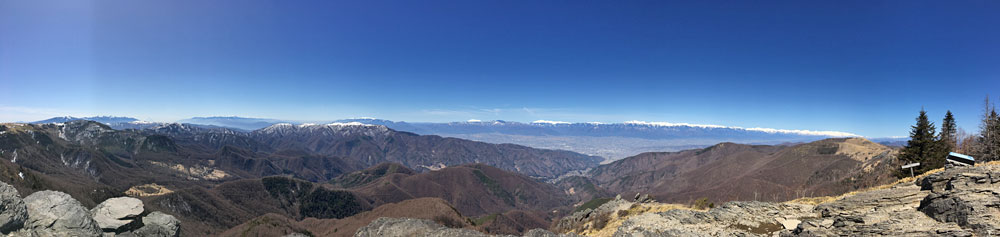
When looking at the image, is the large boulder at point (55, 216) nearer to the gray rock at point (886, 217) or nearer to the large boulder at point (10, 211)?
the large boulder at point (10, 211)

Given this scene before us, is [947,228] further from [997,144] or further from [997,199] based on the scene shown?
[997,144]

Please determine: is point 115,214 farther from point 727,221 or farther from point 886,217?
point 886,217

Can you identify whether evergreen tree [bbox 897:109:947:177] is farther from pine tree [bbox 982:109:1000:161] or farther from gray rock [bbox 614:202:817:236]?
gray rock [bbox 614:202:817:236]

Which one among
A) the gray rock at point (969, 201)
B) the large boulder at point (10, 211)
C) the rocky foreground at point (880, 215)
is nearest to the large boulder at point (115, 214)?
the large boulder at point (10, 211)

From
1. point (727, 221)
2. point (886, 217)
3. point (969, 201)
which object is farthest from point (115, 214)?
point (969, 201)

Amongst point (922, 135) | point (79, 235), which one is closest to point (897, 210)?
point (922, 135)

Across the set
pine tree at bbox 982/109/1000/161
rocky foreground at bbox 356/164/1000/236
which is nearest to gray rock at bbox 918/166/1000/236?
rocky foreground at bbox 356/164/1000/236
